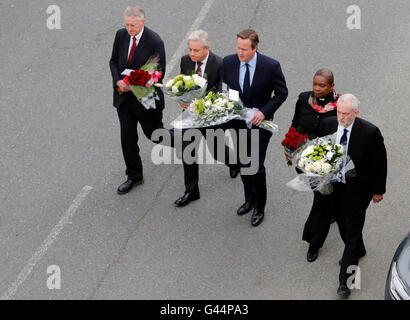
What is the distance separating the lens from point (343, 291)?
787 cm

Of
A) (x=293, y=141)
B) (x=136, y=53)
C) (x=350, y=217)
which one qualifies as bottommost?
(x=350, y=217)

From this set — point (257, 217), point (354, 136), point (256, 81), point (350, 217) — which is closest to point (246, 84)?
point (256, 81)

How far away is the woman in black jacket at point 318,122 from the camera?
7898mm

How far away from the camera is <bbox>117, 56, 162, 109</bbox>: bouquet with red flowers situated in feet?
27.7

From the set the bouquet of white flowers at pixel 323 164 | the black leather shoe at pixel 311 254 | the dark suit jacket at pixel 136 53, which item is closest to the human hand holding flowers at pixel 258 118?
the bouquet of white flowers at pixel 323 164

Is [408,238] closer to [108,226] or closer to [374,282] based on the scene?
[374,282]

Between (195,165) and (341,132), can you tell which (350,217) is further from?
(195,165)

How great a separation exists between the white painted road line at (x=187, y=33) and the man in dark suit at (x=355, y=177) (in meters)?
4.18

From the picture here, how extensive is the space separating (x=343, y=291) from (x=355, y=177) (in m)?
1.20

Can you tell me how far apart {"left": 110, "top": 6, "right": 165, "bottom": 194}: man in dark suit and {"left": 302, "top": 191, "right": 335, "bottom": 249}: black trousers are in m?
2.19

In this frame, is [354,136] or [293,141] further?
[293,141]

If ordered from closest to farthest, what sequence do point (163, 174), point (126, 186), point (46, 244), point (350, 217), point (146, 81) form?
1. point (350, 217)
2. point (146, 81)
3. point (46, 244)
4. point (126, 186)
5. point (163, 174)

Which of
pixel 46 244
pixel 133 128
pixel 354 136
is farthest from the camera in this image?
pixel 133 128

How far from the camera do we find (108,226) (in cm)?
890
